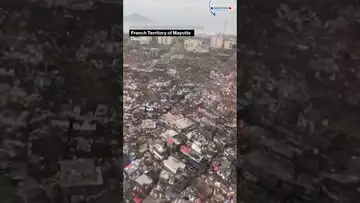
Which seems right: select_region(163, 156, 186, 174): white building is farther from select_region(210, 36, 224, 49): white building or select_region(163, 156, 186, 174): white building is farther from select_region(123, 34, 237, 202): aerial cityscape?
select_region(210, 36, 224, 49): white building

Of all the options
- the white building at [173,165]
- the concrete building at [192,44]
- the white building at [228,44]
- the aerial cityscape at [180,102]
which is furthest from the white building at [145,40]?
the white building at [173,165]

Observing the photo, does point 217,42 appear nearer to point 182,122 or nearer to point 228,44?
point 228,44

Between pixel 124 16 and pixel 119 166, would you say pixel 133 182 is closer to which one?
pixel 119 166

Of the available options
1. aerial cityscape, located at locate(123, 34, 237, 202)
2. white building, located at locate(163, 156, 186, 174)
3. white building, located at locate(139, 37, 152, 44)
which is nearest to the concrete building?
aerial cityscape, located at locate(123, 34, 237, 202)

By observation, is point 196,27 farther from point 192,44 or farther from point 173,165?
point 173,165

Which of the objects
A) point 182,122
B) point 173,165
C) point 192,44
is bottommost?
point 173,165

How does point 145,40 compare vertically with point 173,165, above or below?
above

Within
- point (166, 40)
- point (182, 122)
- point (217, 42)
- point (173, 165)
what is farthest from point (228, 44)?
point (173, 165)

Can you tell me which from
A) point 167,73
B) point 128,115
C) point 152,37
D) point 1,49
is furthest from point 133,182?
point 1,49
